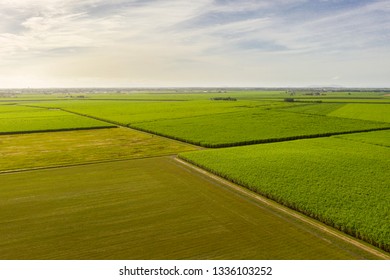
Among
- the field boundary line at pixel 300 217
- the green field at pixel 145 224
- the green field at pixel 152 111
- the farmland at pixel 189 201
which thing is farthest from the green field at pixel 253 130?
the green field at pixel 145 224

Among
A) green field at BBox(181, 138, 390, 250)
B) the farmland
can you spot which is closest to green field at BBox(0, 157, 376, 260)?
the farmland

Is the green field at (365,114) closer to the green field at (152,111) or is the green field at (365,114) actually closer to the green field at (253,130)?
the green field at (253,130)

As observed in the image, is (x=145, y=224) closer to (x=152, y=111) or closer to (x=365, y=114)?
(x=365, y=114)

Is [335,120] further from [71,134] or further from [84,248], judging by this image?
[84,248]

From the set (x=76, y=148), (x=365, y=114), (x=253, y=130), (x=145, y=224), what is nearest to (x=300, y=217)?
(x=145, y=224)
